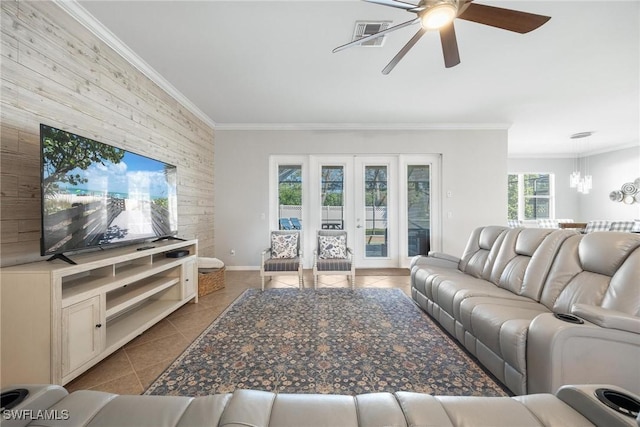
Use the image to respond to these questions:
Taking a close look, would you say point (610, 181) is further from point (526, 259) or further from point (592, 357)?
point (592, 357)

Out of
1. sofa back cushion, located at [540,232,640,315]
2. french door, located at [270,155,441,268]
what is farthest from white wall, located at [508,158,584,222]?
Answer: sofa back cushion, located at [540,232,640,315]

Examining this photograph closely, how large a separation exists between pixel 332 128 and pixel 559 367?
4.32 meters

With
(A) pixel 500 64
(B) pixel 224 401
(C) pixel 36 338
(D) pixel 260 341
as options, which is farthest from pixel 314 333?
(A) pixel 500 64

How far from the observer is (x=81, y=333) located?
163 centimetres

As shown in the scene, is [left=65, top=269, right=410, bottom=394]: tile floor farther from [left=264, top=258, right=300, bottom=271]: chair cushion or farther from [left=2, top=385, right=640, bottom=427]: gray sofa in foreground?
[left=2, top=385, right=640, bottom=427]: gray sofa in foreground

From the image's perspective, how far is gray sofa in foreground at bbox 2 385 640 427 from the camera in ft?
2.47

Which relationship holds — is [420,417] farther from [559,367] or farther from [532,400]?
[559,367]

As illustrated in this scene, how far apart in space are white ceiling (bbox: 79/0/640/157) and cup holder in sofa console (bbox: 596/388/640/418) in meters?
2.66

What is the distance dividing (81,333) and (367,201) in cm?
426

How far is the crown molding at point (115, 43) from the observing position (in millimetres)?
2021

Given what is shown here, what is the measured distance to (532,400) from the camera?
2.84 feet

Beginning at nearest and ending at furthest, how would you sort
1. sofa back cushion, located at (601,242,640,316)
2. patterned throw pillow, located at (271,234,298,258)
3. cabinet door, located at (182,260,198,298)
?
sofa back cushion, located at (601,242,640,316) < cabinet door, located at (182,260,198,298) < patterned throw pillow, located at (271,234,298,258)

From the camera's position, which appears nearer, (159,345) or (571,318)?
(571,318)

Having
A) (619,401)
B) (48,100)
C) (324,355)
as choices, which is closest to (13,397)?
(324,355)
